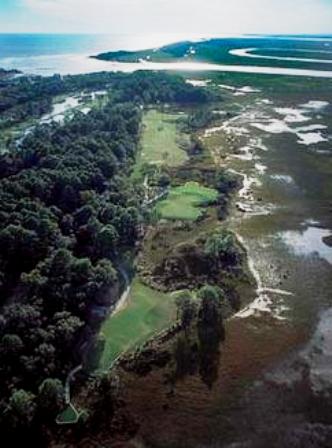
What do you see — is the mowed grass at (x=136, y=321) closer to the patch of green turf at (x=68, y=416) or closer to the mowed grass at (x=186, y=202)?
the patch of green turf at (x=68, y=416)

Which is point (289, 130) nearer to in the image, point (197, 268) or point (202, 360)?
point (197, 268)

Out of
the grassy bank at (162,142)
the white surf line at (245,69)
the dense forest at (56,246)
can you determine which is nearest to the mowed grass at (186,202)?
the dense forest at (56,246)

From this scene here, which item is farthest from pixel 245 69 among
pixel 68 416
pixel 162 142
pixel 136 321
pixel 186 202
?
pixel 68 416

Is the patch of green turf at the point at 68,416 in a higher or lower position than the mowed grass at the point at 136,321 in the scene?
lower

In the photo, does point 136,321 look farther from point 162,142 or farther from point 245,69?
point 245,69

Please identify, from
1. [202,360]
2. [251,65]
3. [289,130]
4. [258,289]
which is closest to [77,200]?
[258,289]

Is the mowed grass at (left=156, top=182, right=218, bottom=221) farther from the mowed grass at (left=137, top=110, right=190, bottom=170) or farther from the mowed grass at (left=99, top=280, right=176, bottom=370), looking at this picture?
the mowed grass at (left=99, top=280, right=176, bottom=370)
